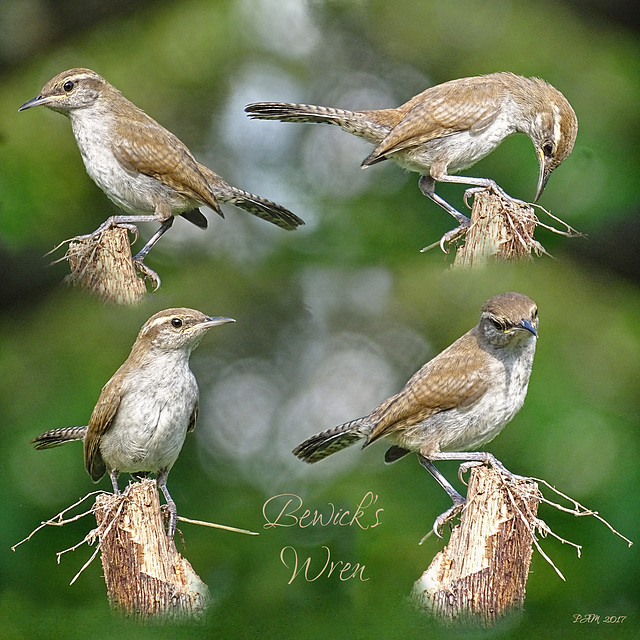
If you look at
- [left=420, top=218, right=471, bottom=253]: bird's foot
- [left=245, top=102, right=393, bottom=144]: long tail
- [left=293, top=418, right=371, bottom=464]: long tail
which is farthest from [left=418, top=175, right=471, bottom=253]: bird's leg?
[left=293, top=418, right=371, bottom=464]: long tail

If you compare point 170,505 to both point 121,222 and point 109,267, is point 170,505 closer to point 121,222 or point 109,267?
point 109,267

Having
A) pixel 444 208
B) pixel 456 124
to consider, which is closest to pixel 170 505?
pixel 444 208

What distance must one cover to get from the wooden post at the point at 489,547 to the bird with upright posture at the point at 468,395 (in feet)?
0.52

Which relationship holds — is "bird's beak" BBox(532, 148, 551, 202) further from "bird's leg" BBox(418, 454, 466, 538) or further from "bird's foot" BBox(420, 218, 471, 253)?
"bird's leg" BBox(418, 454, 466, 538)

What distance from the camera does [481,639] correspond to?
4367mm

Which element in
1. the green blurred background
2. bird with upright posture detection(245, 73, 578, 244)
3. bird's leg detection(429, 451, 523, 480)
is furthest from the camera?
the green blurred background

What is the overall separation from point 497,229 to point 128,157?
1.88 metres

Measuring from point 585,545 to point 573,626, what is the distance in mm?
463

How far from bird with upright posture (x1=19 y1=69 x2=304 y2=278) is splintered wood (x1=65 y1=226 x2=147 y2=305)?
0.06m

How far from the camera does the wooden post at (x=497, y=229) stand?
416 cm

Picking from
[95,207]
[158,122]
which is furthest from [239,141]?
[95,207]

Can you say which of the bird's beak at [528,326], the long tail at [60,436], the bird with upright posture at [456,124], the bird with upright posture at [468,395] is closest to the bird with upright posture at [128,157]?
the bird with upright posture at [456,124]

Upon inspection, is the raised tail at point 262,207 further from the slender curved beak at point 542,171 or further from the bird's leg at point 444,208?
the slender curved beak at point 542,171

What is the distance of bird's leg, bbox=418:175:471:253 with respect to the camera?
14.3ft
